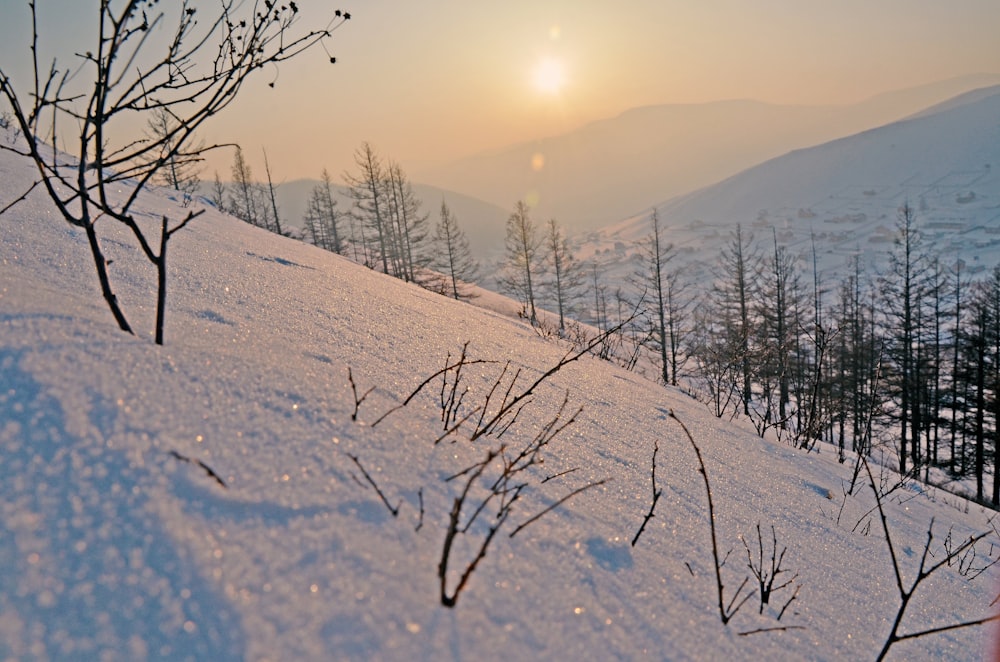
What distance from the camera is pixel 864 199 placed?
10138cm

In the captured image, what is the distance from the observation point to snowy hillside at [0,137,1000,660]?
2.44 ft

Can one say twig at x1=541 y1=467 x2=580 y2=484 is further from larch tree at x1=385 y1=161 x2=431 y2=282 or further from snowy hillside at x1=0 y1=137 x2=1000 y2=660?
larch tree at x1=385 y1=161 x2=431 y2=282

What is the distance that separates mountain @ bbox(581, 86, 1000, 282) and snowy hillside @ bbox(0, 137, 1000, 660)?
85.4 meters

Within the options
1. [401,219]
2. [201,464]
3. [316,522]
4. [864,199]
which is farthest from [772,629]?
[864,199]

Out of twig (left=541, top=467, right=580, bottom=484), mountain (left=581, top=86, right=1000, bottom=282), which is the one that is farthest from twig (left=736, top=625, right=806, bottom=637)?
mountain (left=581, top=86, right=1000, bottom=282)

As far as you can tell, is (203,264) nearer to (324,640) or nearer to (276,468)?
(276,468)

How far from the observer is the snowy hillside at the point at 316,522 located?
0.74 metres

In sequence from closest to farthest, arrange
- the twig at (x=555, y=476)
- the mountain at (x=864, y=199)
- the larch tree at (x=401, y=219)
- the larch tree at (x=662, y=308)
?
the twig at (x=555, y=476)
the larch tree at (x=662, y=308)
the larch tree at (x=401, y=219)
the mountain at (x=864, y=199)

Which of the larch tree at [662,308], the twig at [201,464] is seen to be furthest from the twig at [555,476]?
the larch tree at [662,308]

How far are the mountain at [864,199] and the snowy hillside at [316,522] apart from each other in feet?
280

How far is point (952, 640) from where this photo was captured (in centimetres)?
163

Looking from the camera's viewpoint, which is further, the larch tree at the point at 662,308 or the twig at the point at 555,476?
the larch tree at the point at 662,308

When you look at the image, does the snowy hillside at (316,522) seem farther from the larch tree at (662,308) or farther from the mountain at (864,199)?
the mountain at (864,199)

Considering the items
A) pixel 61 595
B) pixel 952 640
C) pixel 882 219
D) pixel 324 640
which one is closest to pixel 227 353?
pixel 61 595
